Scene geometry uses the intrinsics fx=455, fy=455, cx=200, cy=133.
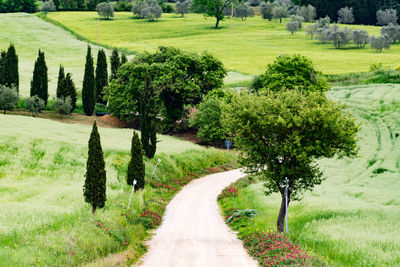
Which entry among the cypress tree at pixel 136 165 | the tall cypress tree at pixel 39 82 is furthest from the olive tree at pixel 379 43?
the cypress tree at pixel 136 165

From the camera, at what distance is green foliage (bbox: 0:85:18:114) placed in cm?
6509

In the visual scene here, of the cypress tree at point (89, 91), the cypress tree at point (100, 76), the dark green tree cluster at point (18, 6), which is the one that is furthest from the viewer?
the dark green tree cluster at point (18, 6)

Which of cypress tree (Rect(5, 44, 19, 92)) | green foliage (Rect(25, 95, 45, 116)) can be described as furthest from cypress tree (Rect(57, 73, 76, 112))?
cypress tree (Rect(5, 44, 19, 92))

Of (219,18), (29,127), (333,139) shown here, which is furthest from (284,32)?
(333,139)

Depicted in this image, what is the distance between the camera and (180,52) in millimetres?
77500

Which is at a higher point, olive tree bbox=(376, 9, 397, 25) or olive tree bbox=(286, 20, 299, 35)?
olive tree bbox=(376, 9, 397, 25)

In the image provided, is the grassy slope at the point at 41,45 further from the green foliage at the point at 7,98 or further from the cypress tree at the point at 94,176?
the cypress tree at the point at 94,176

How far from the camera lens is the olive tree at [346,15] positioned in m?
192

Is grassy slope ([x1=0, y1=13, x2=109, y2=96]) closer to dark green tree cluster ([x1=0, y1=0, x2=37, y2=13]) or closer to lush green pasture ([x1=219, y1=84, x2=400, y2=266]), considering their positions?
dark green tree cluster ([x1=0, y1=0, x2=37, y2=13])

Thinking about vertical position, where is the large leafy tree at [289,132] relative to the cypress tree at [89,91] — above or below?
above

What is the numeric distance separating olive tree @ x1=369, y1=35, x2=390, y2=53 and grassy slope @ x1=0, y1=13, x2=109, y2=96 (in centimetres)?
7876

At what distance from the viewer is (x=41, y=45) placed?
132125mm

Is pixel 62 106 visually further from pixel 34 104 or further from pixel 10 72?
pixel 10 72

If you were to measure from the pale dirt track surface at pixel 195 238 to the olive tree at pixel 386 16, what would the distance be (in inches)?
6781
